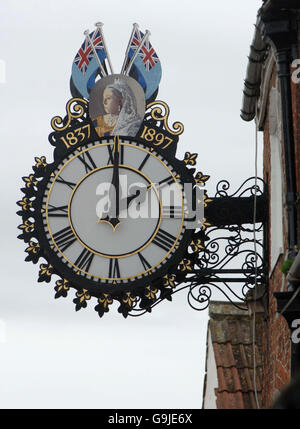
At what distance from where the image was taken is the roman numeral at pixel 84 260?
11211 millimetres

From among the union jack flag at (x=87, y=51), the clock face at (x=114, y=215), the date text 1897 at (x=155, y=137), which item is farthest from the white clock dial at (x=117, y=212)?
the union jack flag at (x=87, y=51)

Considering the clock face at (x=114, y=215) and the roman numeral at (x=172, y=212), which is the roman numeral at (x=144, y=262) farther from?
the roman numeral at (x=172, y=212)

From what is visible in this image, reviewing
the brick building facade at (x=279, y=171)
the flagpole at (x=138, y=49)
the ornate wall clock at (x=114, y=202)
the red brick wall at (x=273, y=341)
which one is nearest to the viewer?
the brick building facade at (x=279, y=171)

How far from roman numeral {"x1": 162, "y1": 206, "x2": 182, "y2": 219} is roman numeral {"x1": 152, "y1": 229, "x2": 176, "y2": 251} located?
0.17 m

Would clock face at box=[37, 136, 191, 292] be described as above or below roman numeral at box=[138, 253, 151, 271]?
above

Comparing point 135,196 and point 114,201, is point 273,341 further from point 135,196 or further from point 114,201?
point 114,201

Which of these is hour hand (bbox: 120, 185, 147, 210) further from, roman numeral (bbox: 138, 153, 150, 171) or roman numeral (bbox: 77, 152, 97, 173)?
roman numeral (bbox: 77, 152, 97, 173)

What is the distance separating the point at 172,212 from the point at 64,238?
1071 mm

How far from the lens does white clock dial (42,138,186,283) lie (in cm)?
1122

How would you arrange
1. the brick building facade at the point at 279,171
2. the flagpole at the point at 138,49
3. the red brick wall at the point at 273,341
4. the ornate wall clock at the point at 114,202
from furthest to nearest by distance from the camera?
the flagpole at the point at 138,49 → the ornate wall clock at the point at 114,202 → the red brick wall at the point at 273,341 → the brick building facade at the point at 279,171

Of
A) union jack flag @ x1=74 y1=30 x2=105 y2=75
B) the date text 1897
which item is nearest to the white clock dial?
the date text 1897

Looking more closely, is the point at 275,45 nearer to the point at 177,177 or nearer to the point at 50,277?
the point at 177,177
